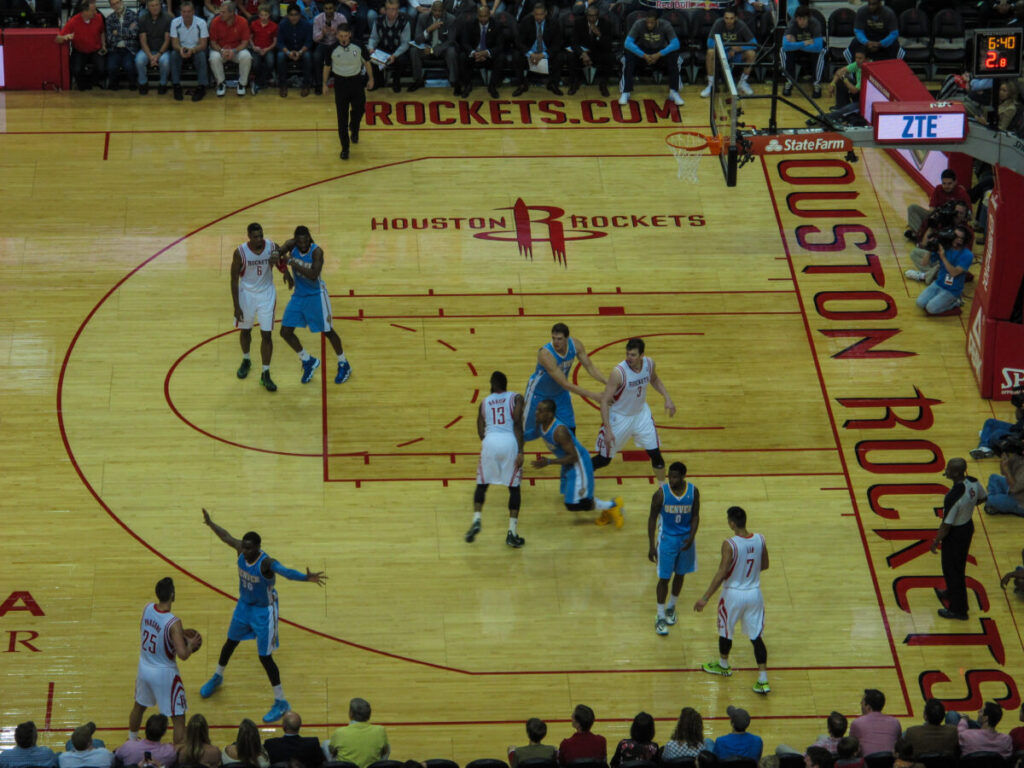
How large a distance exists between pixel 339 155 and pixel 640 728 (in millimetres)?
12766

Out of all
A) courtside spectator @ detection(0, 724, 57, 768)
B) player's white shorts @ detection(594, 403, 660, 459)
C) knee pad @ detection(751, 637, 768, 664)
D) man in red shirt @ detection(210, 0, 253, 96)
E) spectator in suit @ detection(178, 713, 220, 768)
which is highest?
man in red shirt @ detection(210, 0, 253, 96)

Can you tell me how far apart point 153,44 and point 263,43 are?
1.64 meters

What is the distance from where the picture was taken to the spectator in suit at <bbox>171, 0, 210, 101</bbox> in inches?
1041

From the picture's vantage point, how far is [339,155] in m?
25.2

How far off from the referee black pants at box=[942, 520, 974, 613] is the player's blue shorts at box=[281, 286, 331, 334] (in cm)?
750

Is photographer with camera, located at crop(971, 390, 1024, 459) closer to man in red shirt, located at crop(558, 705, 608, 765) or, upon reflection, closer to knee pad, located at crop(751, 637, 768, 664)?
knee pad, located at crop(751, 637, 768, 664)

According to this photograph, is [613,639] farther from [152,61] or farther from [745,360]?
[152,61]

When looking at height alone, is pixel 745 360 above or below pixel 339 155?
below

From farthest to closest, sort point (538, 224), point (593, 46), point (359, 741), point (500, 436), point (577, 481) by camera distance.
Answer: point (593, 46)
point (538, 224)
point (577, 481)
point (500, 436)
point (359, 741)

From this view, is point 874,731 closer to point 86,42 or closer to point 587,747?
point 587,747

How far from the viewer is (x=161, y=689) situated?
15727 millimetres

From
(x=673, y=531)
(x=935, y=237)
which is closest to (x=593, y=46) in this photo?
(x=935, y=237)

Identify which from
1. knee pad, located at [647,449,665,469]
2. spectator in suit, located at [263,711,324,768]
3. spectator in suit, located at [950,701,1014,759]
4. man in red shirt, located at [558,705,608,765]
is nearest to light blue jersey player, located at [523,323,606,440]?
knee pad, located at [647,449,665,469]

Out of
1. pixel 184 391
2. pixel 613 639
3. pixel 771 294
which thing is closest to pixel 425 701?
pixel 613 639
